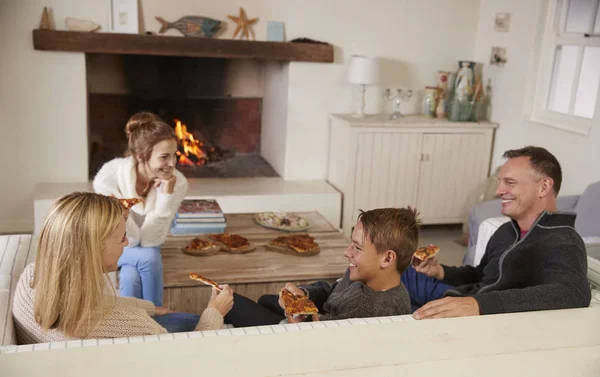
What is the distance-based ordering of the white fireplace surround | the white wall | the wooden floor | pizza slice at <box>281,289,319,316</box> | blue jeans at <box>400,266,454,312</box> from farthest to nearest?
the wooden floor
the white fireplace surround
the white wall
blue jeans at <box>400,266,454,312</box>
pizza slice at <box>281,289,319,316</box>

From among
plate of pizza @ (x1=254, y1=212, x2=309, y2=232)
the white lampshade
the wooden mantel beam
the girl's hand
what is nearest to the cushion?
the girl's hand

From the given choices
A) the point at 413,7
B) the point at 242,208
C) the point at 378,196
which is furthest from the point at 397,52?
the point at 242,208

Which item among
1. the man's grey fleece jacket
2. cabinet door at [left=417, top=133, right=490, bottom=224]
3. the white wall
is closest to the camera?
the man's grey fleece jacket

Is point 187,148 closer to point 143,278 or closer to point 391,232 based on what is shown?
point 143,278

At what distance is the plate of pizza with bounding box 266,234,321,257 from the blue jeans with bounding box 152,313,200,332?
90 centimetres

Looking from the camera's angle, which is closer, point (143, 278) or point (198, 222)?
point (143, 278)

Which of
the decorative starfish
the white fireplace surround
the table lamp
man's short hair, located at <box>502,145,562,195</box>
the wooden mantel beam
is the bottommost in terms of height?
the white fireplace surround

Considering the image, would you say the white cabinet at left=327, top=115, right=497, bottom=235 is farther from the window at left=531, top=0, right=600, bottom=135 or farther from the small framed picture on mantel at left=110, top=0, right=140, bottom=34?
the small framed picture on mantel at left=110, top=0, right=140, bottom=34

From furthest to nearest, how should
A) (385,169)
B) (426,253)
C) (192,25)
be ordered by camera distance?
(385,169)
(192,25)
(426,253)

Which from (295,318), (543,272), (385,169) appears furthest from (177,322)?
(385,169)

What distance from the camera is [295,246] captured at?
3.29m

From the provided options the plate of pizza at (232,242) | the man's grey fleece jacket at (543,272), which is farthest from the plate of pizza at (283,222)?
the man's grey fleece jacket at (543,272)

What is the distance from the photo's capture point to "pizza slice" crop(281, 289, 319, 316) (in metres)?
2.08

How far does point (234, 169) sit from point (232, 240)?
2123 mm
